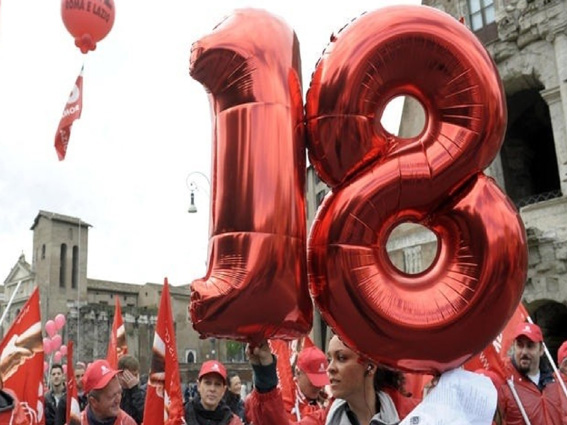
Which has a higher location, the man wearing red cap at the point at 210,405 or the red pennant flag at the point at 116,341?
the red pennant flag at the point at 116,341

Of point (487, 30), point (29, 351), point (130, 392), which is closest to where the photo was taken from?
point (29, 351)

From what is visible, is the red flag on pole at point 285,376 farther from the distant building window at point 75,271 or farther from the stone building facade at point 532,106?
the distant building window at point 75,271

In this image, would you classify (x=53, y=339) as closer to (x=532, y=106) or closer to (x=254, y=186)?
(x=532, y=106)

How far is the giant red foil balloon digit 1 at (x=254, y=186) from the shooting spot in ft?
7.49

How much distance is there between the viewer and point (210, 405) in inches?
201

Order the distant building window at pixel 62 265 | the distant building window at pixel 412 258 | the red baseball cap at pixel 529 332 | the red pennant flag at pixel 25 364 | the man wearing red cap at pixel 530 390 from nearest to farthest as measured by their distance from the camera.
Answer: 1. the man wearing red cap at pixel 530 390
2. the red baseball cap at pixel 529 332
3. the red pennant flag at pixel 25 364
4. the distant building window at pixel 412 258
5. the distant building window at pixel 62 265

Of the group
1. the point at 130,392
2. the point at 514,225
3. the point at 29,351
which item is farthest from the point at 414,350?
the point at 130,392

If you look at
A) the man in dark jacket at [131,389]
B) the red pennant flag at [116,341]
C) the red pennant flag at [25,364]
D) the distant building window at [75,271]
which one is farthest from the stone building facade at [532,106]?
the distant building window at [75,271]

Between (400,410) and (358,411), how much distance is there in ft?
0.62

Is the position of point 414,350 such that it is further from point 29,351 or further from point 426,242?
point 426,242

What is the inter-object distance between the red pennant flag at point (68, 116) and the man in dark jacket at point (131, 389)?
4.06 meters

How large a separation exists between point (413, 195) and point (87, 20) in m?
7.19

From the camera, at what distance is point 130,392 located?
7242mm

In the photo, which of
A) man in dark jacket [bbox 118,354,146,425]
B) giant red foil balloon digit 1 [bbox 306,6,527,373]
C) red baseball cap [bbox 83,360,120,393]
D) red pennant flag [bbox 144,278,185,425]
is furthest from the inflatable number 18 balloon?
man in dark jacket [bbox 118,354,146,425]
